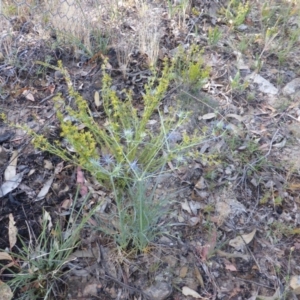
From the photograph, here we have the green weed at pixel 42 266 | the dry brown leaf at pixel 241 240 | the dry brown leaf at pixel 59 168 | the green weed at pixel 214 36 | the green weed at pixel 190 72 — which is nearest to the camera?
the green weed at pixel 42 266

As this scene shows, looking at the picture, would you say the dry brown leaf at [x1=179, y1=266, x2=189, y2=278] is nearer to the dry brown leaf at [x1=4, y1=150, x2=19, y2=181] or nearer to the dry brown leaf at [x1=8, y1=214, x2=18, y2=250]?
the dry brown leaf at [x1=8, y1=214, x2=18, y2=250]

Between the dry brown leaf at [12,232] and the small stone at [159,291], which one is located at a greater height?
the dry brown leaf at [12,232]

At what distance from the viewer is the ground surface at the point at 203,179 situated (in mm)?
1471

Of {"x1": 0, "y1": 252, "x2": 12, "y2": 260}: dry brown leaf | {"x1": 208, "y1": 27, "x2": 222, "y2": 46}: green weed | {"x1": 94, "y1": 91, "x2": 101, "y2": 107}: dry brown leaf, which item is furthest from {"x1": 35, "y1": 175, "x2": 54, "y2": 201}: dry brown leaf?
{"x1": 208, "y1": 27, "x2": 222, "y2": 46}: green weed

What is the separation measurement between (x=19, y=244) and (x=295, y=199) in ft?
4.18

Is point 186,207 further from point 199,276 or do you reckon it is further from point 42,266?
point 42,266

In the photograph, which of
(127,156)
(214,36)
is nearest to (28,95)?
(127,156)

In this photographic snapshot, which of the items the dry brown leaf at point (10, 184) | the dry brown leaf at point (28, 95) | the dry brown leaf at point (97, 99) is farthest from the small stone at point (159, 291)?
the dry brown leaf at point (28, 95)

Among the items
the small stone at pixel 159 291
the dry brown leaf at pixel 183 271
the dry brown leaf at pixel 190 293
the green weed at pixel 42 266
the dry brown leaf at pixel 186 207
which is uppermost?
the green weed at pixel 42 266

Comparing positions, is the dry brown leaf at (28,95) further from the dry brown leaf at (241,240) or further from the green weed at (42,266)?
the dry brown leaf at (241,240)

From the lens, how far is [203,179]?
69.7 inches

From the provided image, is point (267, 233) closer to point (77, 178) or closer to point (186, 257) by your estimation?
point (186, 257)

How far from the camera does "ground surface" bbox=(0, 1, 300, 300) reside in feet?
4.83

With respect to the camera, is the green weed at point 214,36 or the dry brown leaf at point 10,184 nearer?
the dry brown leaf at point 10,184
